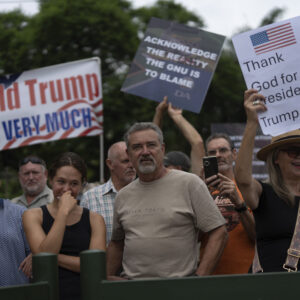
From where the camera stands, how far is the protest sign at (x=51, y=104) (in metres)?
9.12

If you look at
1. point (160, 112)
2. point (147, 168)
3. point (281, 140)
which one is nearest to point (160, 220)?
point (147, 168)

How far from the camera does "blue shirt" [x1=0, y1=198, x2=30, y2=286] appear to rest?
420 centimetres

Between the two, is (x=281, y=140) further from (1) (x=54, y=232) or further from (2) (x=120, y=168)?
(2) (x=120, y=168)

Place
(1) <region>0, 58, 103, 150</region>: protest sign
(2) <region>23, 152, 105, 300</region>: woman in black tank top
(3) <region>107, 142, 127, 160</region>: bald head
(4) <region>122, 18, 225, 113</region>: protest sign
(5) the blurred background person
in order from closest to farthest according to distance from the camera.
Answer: (2) <region>23, 152, 105, 300</region>: woman in black tank top → (5) the blurred background person → (3) <region>107, 142, 127, 160</region>: bald head → (4) <region>122, 18, 225, 113</region>: protest sign → (1) <region>0, 58, 103, 150</region>: protest sign

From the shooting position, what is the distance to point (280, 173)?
379 cm

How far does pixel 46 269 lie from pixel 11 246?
7.39 ft

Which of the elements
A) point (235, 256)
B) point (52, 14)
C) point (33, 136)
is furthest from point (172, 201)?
point (52, 14)

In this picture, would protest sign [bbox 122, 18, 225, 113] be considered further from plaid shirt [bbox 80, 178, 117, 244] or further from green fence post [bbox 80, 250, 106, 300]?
green fence post [bbox 80, 250, 106, 300]

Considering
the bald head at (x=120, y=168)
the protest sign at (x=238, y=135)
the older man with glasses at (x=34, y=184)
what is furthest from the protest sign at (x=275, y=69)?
the protest sign at (x=238, y=135)

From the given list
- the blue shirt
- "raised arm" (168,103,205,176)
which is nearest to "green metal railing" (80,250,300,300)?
the blue shirt

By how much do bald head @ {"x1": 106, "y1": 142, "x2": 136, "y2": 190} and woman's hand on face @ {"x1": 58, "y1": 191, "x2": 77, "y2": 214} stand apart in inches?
53.0

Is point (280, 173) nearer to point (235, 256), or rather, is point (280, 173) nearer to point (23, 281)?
point (235, 256)

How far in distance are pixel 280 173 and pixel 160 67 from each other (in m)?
2.72

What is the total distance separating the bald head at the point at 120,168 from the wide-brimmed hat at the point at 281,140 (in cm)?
157
